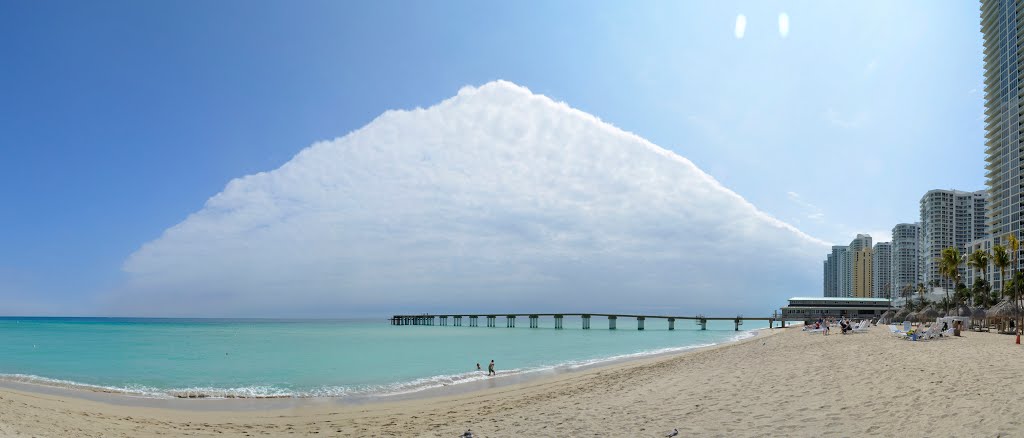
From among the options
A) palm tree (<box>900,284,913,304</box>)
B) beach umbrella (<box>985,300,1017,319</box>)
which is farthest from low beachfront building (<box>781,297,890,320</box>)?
beach umbrella (<box>985,300,1017,319</box>)

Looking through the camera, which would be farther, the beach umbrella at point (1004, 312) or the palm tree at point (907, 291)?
the palm tree at point (907, 291)

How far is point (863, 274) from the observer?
535 ft

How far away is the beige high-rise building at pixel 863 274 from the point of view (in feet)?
529

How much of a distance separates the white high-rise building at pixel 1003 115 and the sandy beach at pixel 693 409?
88.5 metres

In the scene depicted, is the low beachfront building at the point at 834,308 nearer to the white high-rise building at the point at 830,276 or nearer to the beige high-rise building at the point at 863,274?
the beige high-rise building at the point at 863,274

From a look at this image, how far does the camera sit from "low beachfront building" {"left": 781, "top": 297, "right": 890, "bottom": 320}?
4247 inches

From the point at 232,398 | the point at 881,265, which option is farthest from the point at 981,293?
the point at 881,265

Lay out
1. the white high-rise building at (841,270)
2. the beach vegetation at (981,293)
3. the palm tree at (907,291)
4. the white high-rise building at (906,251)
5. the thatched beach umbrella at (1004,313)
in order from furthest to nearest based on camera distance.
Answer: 1. the white high-rise building at (841,270)
2. the white high-rise building at (906,251)
3. the palm tree at (907,291)
4. the beach vegetation at (981,293)
5. the thatched beach umbrella at (1004,313)

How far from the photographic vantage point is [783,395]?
1026 cm

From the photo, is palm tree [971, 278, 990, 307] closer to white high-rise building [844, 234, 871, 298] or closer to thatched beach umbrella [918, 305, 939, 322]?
thatched beach umbrella [918, 305, 939, 322]

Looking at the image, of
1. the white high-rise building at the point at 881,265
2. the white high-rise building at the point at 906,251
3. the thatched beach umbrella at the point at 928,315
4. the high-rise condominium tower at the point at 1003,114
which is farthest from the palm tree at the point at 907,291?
the white high-rise building at the point at 881,265

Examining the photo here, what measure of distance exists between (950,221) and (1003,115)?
47372 mm

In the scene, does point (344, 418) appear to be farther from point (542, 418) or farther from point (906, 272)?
point (906, 272)

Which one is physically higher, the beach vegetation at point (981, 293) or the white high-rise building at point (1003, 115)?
the white high-rise building at point (1003, 115)
